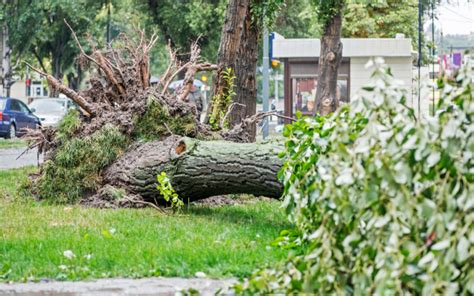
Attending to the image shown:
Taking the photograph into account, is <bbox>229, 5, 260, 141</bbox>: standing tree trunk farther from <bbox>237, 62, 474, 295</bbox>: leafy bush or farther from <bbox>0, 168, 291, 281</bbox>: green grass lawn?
<bbox>237, 62, 474, 295</bbox>: leafy bush

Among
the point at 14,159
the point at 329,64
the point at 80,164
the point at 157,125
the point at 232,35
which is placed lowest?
the point at 14,159

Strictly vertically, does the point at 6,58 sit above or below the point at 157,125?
above

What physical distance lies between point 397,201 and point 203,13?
45.2 m

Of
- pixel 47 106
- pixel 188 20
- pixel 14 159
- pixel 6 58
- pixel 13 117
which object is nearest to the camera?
pixel 14 159

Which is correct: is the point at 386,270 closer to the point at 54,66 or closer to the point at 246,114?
the point at 246,114

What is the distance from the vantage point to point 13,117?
38219mm

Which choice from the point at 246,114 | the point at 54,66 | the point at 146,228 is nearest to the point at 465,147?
the point at 146,228

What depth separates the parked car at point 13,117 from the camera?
37.6m

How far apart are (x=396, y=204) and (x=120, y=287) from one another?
2.16m

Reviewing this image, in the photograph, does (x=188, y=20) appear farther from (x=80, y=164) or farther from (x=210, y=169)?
(x=210, y=169)

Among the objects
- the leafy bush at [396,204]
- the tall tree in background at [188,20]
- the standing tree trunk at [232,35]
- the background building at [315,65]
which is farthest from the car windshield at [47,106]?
the leafy bush at [396,204]

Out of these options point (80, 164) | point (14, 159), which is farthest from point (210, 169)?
point (14, 159)

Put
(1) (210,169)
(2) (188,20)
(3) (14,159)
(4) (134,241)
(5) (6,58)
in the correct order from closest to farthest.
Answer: (4) (134,241) → (1) (210,169) → (3) (14,159) → (5) (6,58) → (2) (188,20)

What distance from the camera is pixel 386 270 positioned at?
4.98 metres
